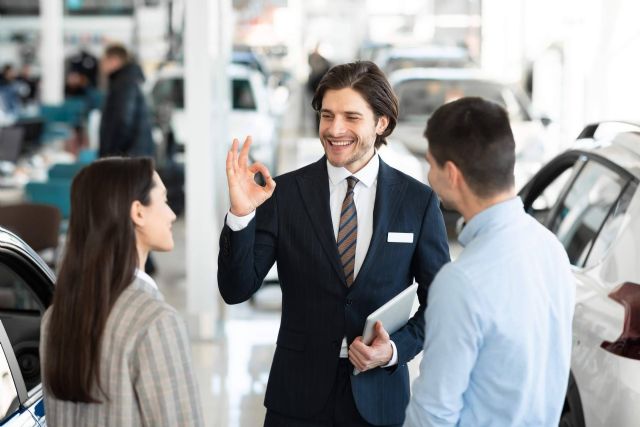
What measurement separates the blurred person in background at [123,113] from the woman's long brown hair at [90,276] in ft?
20.7

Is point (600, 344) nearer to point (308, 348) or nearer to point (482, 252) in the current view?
point (308, 348)

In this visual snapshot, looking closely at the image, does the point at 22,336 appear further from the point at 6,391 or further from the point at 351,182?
the point at 351,182

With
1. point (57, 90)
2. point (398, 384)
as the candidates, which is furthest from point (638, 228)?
point (57, 90)

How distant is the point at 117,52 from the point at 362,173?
6.25 meters

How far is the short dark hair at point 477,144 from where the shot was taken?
2.07m

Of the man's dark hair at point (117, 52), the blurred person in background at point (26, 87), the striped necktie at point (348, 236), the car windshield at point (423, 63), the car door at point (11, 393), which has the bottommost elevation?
the blurred person in background at point (26, 87)

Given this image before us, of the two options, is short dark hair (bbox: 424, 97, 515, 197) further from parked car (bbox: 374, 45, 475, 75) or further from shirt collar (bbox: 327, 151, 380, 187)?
parked car (bbox: 374, 45, 475, 75)

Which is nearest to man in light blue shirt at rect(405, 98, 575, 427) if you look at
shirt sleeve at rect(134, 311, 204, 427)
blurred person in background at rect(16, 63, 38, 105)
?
shirt sleeve at rect(134, 311, 204, 427)

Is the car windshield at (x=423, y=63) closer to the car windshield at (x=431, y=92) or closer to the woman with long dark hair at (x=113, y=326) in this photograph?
the car windshield at (x=431, y=92)

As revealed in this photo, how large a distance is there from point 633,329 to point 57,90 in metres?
17.2

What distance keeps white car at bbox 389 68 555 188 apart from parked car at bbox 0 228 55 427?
765 cm

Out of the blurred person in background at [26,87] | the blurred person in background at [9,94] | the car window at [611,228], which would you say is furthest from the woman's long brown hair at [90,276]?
the blurred person in background at [26,87]

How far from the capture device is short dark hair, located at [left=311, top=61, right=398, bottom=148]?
271cm

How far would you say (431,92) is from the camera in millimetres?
12023
